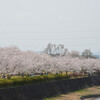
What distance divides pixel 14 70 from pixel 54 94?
23.7 feet

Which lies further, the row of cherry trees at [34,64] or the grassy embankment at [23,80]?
the row of cherry trees at [34,64]

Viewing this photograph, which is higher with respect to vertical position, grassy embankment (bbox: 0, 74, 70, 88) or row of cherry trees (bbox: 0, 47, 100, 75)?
row of cherry trees (bbox: 0, 47, 100, 75)

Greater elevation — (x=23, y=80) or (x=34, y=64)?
(x=34, y=64)

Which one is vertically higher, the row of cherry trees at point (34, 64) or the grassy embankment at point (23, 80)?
the row of cherry trees at point (34, 64)

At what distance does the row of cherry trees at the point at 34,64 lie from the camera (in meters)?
27.2

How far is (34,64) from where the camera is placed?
3544 centimetres

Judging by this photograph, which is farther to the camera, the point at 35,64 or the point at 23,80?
the point at 35,64

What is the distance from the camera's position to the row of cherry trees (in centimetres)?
2719

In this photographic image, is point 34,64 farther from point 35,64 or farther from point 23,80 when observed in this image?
point 23,80

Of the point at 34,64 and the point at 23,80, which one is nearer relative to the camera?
the point at 23,80

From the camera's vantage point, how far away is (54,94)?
3169cm

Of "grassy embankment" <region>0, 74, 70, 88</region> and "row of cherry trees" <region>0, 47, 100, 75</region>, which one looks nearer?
"grassy embankment" <region>0, 74, 70, 88</region>

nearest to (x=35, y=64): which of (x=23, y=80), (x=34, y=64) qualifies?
(x=34, y=64)

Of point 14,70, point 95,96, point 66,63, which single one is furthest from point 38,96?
point 66,63
